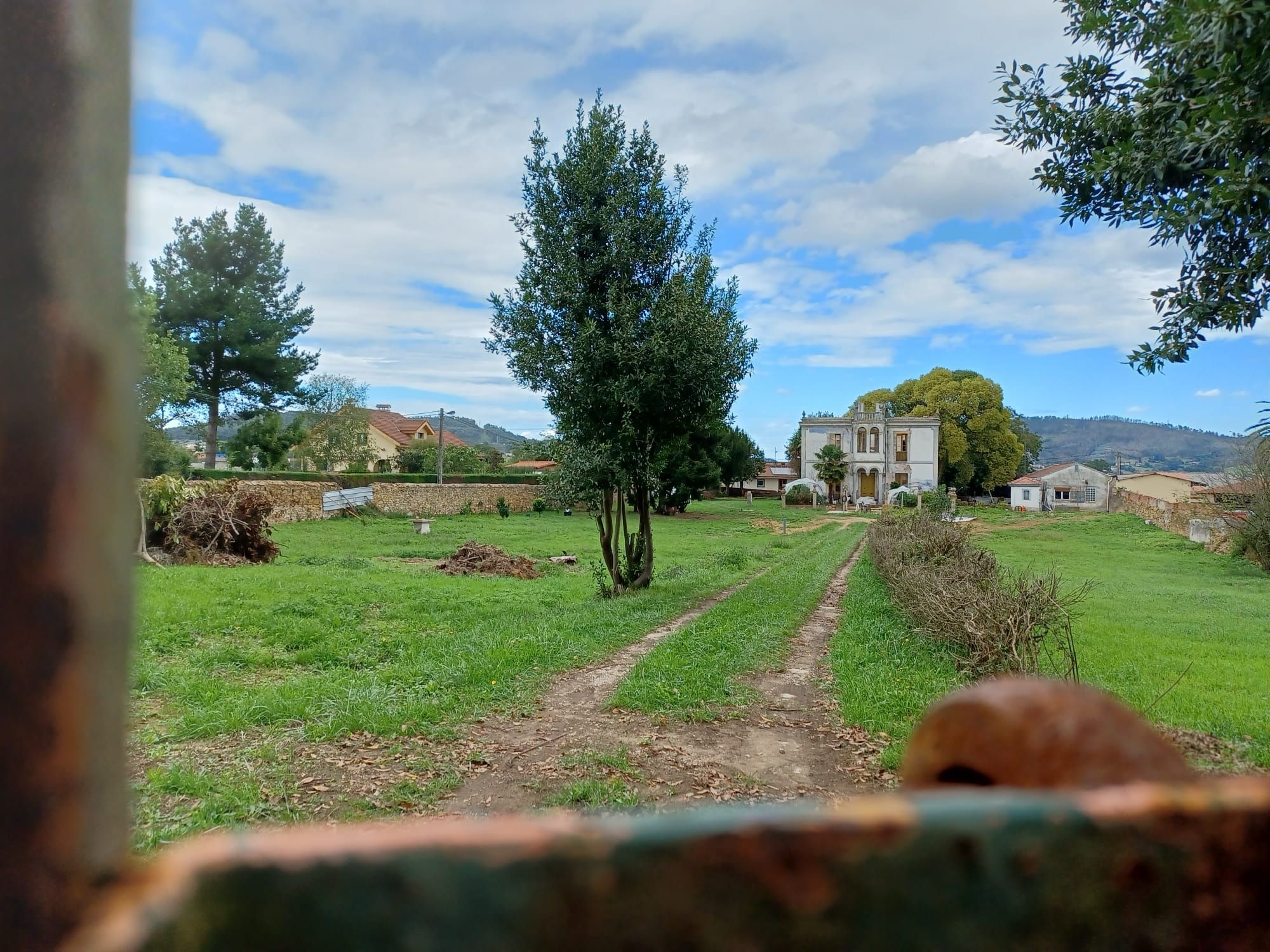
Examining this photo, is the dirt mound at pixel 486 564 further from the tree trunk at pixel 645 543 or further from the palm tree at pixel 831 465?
the palm tree at pixel 831 465

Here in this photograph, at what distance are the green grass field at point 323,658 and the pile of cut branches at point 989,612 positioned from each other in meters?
3.96

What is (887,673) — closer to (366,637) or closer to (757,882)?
(366,637)

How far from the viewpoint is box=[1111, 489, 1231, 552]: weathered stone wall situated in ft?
107

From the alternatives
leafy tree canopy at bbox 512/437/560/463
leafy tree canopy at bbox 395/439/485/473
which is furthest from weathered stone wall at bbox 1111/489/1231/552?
leafy tree canopy at bbox 395/439/485/473

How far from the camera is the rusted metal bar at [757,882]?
423mm

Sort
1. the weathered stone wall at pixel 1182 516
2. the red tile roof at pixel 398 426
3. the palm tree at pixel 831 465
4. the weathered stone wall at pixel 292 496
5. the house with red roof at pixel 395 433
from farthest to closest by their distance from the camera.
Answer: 1. the red tile roof at pixel 398 426
2. the house with red roof at pixel 395 433
3. the palm tree at pixel 831 465
4. the weathered stone wall at pixel 292 496
5. the weathered stone wall at pixel 1182 516

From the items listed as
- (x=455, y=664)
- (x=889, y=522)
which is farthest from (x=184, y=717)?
(x=889, y=522)

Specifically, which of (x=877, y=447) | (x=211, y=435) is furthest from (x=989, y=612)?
(x=877, y=447)

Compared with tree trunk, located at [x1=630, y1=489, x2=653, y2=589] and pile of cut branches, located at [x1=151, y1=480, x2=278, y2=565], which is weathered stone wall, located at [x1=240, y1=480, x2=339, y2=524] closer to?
pile of cut branches, located at [x1=151, y1=480, x2=278, y2=565]

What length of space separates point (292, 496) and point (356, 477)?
6149 millimetres

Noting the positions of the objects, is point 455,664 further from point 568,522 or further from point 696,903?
point 568,522

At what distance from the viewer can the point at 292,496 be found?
3541 centimetres

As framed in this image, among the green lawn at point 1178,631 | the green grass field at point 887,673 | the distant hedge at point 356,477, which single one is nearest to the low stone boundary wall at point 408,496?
the distant hedge at point 356,477

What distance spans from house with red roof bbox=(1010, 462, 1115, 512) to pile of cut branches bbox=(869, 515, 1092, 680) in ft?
203
